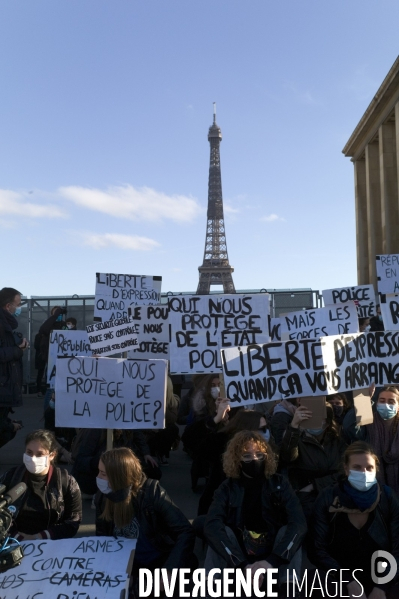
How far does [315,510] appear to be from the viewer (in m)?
4.26

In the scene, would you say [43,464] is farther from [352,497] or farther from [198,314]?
[198,314]

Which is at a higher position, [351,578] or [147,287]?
[147,287]

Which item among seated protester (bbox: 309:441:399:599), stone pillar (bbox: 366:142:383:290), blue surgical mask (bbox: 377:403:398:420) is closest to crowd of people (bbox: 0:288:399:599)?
seated protester (bbox: 309:441:399:599)

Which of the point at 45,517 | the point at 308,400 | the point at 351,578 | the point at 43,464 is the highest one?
the point at 308,400

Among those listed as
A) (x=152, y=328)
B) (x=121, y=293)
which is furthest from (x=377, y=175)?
(x=152, y=328)

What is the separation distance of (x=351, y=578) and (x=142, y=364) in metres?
2.85

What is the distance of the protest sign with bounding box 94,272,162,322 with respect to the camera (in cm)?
1023

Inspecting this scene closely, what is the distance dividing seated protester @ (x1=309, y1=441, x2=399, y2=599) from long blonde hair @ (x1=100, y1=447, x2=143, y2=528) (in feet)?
3.95

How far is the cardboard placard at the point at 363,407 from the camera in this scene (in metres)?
5.33

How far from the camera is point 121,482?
13.6 ft

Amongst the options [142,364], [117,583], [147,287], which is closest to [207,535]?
[117,583]

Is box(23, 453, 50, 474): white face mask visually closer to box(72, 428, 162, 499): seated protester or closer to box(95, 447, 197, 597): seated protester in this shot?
box(95, 447, 197, 597): seated protester

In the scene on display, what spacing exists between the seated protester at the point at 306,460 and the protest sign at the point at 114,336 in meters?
2.92

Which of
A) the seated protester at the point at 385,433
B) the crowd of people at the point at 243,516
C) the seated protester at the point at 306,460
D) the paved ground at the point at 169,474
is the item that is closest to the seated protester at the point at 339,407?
the seated protester at the point at 385,433
